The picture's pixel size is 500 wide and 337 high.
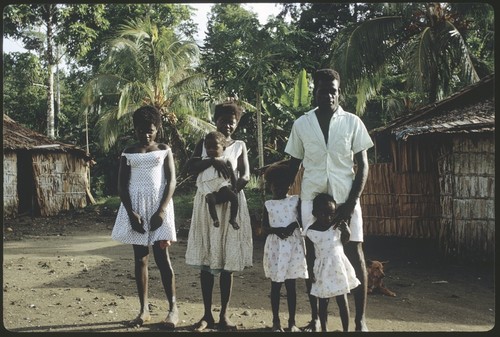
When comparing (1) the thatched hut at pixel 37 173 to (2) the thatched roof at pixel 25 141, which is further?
(1) the thatched hut at pixel 37 173

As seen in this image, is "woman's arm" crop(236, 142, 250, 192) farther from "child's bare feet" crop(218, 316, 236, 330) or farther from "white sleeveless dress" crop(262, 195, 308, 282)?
"child's bare feet" crop(218, 316, 236, 330)

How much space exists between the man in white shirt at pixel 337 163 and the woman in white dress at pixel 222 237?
56cm

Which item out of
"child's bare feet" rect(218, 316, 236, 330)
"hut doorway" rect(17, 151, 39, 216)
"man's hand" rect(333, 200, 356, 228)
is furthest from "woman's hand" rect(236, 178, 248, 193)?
"hut doorway" rect(17, 151, 39, 216)

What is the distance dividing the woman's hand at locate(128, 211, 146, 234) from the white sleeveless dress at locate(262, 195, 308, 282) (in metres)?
0.98

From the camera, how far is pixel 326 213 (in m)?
3.35

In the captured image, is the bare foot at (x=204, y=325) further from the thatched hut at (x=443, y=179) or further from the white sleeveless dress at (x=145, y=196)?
the thatched hut at (x=443, y=179)

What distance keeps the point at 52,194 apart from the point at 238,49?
28.7 feet

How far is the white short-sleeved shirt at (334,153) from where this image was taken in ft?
11.1

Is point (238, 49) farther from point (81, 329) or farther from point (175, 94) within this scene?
point (81, 329)

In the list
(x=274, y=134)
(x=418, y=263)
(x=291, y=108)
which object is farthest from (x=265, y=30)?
(x=418, y=263)

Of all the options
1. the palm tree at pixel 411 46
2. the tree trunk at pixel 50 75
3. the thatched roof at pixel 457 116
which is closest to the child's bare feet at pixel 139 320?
the thatched roof at pixel 457 116

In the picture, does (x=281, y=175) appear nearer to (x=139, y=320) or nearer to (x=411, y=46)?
(x=139, y=320)

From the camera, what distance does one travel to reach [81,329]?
3727mm

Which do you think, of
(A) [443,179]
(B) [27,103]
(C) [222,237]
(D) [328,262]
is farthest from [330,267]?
(B) [27,103]
